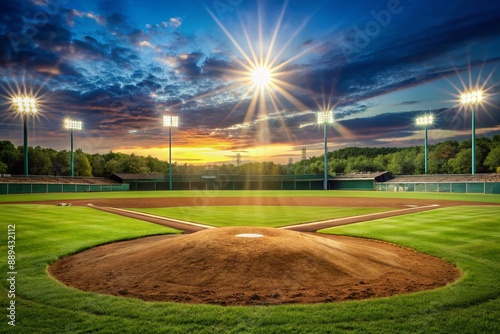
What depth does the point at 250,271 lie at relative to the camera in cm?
719

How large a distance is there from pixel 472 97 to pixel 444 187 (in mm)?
17165

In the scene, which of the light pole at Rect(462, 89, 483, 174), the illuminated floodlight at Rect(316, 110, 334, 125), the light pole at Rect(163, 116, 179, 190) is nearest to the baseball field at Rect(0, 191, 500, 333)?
the light pole at Rect(462, 89, 483, 174)

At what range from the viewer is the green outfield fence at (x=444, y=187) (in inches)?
1987

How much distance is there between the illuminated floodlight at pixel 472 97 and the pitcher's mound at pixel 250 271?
61581 millimetres

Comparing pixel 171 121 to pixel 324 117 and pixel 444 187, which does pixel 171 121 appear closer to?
pixel 324 117

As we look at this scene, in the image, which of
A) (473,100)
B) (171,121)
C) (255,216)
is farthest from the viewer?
(171,121)

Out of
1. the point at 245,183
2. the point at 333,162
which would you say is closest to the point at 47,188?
the point at 245,183

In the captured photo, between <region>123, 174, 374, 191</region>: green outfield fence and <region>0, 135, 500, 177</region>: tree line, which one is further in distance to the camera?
<region>0, 135, 500, 177</region>: tree line

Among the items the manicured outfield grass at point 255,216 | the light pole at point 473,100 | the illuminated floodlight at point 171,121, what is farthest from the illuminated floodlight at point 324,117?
the manicured outfield grass at point 255,216

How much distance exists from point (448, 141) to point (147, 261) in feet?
405

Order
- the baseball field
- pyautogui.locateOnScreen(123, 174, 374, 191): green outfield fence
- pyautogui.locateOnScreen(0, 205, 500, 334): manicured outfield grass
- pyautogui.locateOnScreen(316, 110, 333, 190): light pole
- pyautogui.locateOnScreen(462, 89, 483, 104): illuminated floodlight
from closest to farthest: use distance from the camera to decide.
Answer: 1. pyautogui.locateOnScreen(0, 205, 500, 334): manicured outfield grass
2. the baseball field
3. pyautogui.locateOnScreen(462, 89, 483, 104): illuminated floodlight
4. pyautogui.locateOnScreen(316, 110, 333, 190): light pole
5. pyautogui.locateOnScreen(123, 174, 374, 191): green outfield fence

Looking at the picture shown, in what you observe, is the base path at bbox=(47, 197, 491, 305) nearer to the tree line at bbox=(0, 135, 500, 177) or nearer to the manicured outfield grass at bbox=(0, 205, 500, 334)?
the manicured outfield grass at bbox=(0, 205, 500, 334)

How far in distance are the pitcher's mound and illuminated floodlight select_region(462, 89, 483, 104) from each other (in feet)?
202

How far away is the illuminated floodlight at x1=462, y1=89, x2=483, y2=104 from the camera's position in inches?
2313
